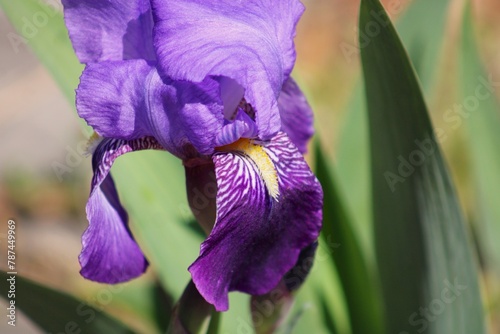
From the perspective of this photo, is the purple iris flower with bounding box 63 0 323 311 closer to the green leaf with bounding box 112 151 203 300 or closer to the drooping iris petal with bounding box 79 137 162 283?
the drooping iris petal with bounding box 79 137 162 283

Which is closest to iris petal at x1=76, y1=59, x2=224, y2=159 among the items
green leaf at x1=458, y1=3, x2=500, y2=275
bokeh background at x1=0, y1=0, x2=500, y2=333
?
green leaf at x1=458, y1=3, x2=500, y2=275

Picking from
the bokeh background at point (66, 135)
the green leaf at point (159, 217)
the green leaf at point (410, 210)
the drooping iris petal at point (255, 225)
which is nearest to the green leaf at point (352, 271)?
the green leaf at point (410, 210)

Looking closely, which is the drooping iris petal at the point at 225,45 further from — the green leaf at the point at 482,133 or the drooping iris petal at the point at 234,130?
the green leaf at the point at 482,133

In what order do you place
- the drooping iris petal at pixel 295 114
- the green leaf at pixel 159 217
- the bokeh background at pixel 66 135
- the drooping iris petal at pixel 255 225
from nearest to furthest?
the drooping iris petal at pixel 255 225 < the drooping iris petal at pixel 295 114 < the green leaf at pixel 159 217 < the bokeh background at pixel 66 135

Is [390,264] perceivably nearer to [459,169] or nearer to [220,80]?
[220,80]

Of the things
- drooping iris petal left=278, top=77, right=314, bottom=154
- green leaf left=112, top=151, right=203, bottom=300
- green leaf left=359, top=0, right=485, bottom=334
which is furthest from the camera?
green leaf left=112, top=151, right=203, bottom=300

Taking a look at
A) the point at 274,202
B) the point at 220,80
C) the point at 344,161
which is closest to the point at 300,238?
the point at 274,202

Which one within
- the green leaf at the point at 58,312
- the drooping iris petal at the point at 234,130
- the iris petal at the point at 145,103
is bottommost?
the green leaf at the point at 58,312
